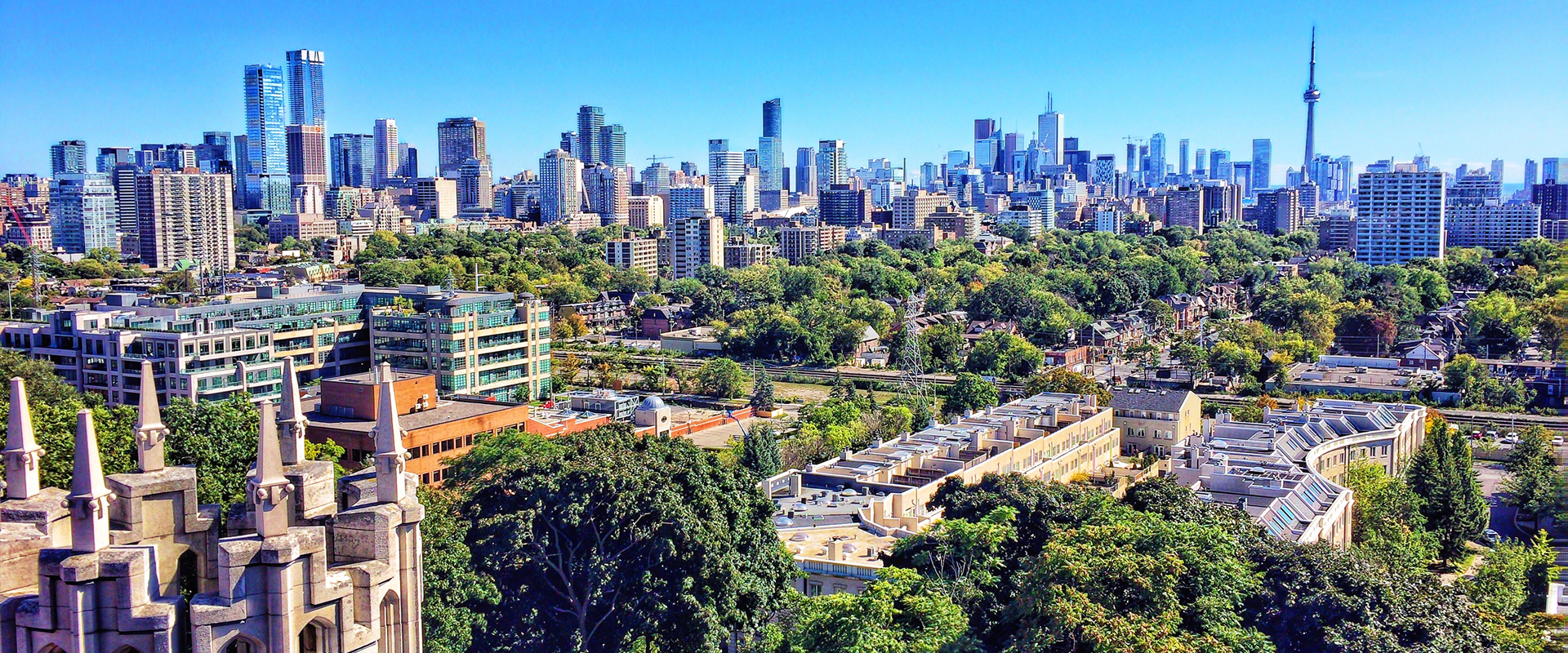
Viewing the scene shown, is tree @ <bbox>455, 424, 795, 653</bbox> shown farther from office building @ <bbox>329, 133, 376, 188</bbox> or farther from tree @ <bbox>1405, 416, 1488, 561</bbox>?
office building @ <bbox>329, 133, 376, 188</bbox>

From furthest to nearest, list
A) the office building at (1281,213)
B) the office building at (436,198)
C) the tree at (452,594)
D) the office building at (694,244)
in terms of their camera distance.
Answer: the office building at (436,198) → the office building at (1281,213) → the office building at (694,244) → the tree at (452,594)

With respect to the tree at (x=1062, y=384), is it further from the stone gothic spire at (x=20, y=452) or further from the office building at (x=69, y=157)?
the office building at (x=69, y=157)

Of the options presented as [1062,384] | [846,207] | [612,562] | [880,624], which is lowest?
[1062,384]

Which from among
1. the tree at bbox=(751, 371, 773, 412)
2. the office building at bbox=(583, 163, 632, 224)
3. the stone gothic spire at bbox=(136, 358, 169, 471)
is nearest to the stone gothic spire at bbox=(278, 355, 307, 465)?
the stone gothic spire at bbox=(136, 358, 169, 471)

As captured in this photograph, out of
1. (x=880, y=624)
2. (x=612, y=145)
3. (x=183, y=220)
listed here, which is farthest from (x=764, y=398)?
(x=612, y=145)

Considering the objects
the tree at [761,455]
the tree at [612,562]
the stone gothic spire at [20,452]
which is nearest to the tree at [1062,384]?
the tree at [761,455]

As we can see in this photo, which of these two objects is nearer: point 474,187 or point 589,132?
point 474,187

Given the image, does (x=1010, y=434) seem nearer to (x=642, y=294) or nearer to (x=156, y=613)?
(x=156, y=613)

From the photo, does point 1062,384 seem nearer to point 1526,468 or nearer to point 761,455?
point 1526,468
